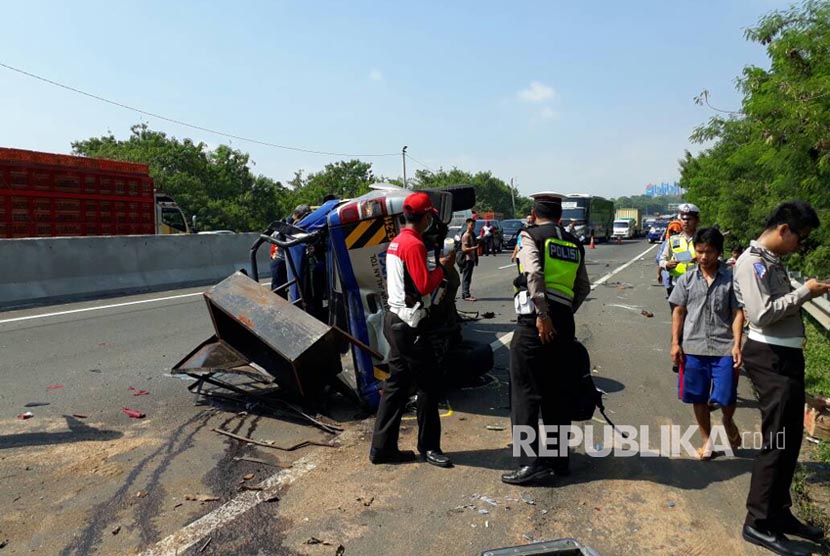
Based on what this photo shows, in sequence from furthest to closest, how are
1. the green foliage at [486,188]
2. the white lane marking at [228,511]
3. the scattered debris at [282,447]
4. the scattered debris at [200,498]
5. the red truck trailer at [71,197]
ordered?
the green foliage at [486,188] < the red truck trailer at [71,197] < the scattered debris at [282,447] < the scattered debris at [200,498] < the white lane marking at [228,511]

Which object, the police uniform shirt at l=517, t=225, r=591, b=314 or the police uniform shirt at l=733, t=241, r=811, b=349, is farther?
the police uniform shirt at l=517, t=225, r=591, b=314

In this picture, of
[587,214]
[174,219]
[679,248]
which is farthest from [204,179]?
[679,248]

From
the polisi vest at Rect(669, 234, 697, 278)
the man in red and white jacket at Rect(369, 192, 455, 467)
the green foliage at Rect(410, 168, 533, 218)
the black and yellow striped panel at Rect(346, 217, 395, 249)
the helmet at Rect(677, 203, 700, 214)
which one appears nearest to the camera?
the man in red and white jacket at Rect(369, 192, 455, 467)

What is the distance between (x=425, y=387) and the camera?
4.18m

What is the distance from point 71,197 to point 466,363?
14.6 meters

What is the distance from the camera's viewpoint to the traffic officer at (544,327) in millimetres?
3902

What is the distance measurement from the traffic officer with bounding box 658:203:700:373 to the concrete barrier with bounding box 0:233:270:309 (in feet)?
35.8

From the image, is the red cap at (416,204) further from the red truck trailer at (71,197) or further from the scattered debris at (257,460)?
the red truck trailer at (71,197)

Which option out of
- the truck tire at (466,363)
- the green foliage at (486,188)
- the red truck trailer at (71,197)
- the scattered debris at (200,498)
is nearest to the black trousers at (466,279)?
the truck tire at (466,363)

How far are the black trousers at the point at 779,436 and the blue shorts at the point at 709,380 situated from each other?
87cm

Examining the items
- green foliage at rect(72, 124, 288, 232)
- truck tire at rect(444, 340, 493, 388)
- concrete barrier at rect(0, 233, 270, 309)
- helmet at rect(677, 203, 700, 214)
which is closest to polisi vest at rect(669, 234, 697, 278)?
helmet at rect(677, 203, 700, 214)

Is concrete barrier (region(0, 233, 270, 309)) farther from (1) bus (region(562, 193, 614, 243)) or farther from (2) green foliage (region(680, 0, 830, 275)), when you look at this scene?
(1) bus (region(562, 193, 614, 243))

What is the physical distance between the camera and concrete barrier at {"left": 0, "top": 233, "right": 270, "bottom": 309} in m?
12.1

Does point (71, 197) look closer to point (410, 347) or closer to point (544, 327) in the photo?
point (410, 347)
